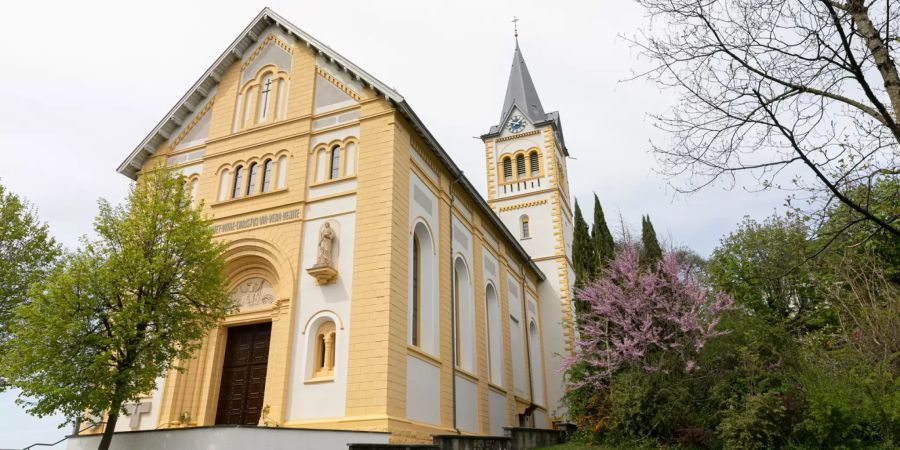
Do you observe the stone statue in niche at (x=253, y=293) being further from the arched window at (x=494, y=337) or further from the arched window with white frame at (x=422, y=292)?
the arched window at (x=494, y=337)

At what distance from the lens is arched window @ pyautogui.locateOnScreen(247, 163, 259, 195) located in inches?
776

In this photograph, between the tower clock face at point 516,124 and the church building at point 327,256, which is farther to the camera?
the tower clock face at point 516,124

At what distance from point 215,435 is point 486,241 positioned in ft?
51.6

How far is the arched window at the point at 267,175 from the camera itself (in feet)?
64.0

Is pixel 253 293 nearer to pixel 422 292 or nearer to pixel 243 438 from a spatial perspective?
pixel 422 292

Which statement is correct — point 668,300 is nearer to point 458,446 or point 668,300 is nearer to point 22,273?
point 458,446

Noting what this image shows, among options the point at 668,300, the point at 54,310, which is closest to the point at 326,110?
the point at 54,310

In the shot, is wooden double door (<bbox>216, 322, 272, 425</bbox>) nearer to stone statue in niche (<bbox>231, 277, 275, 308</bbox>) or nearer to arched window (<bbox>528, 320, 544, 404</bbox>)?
stone statue in niche (<bbox>231, 277, 275, 308</bbox>)

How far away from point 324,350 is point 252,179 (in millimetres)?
7039

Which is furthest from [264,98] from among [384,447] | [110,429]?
[384,447]

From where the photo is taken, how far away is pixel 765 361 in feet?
58.1

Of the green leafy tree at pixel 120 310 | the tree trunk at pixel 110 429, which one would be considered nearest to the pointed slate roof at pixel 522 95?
the green leafy tree at pixel 120 310

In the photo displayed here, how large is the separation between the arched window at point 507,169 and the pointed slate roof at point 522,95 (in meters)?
3.38

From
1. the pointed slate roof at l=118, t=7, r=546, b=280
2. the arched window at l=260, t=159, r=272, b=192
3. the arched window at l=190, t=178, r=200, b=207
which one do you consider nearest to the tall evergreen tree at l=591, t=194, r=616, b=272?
the pointed slate roof at l=118, t=7, r=546, b=280
